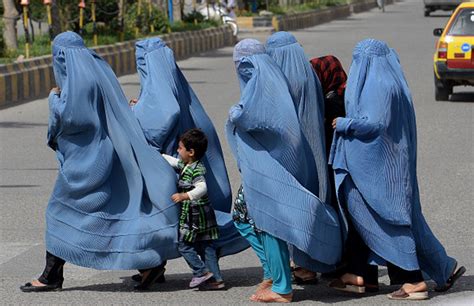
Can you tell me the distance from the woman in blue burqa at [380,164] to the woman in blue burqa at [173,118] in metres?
0.80

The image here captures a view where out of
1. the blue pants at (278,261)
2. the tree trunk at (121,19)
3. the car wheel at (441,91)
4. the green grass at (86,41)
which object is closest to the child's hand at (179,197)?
the blue pants at (278,261)

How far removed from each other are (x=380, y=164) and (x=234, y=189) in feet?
15.0

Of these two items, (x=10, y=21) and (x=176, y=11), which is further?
(x=176, y=11)

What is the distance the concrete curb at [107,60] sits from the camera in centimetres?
1971

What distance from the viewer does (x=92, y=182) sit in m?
7.71

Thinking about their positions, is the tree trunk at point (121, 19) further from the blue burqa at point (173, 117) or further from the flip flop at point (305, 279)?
the flip flop at point (305, 279)

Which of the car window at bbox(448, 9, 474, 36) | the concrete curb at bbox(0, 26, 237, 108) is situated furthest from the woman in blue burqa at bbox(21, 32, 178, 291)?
the car window at bbox(448, 9, 474, 36)

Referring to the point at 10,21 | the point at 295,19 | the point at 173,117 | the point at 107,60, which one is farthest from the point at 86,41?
the point at 173,117

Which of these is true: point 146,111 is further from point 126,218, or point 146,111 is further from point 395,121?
point 395,121

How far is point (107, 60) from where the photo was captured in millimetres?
24125

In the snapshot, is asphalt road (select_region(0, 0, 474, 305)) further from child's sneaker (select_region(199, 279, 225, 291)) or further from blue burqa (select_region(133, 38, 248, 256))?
blue burqa (select_region(133, 38, 248, 256))

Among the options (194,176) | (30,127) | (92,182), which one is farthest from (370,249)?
(30,127)

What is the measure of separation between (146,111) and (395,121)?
1424mm

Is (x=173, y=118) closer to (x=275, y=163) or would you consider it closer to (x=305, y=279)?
(x=275, y=163)
